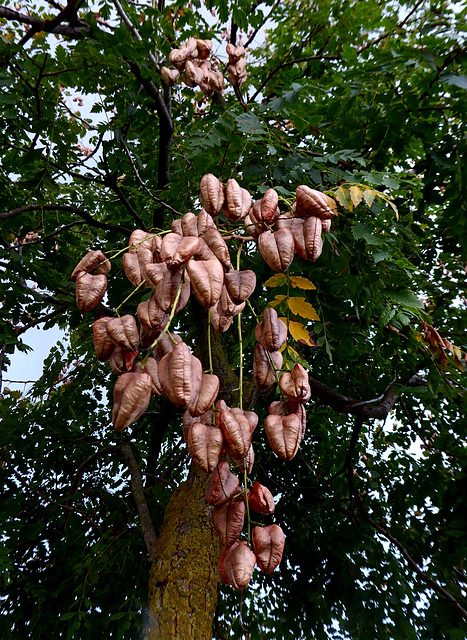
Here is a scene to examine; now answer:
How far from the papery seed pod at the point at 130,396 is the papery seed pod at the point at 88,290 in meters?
0.27

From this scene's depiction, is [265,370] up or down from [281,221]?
down

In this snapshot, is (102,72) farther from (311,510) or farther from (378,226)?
(311,510)

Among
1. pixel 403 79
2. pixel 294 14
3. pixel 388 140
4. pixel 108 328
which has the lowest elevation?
pixel 108 328

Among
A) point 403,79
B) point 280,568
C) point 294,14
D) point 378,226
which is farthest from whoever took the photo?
point 294,14

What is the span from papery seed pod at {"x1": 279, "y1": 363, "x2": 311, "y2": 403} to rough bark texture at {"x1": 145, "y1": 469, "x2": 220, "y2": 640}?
1511 mm

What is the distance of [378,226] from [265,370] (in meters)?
1.01

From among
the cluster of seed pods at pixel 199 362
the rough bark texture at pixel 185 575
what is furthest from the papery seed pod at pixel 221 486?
the rough bark texture at pixel 185 575

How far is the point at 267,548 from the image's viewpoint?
1.05 m

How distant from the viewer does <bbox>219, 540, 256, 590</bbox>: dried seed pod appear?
955 millimetres

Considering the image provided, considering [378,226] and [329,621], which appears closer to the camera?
[378,226]

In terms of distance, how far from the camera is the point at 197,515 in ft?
7.57

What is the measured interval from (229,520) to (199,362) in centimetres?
38

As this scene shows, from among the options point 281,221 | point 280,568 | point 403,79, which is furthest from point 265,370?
point 280,568

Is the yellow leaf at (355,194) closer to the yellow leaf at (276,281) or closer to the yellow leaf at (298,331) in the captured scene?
the yellow leaf at (276,281)
